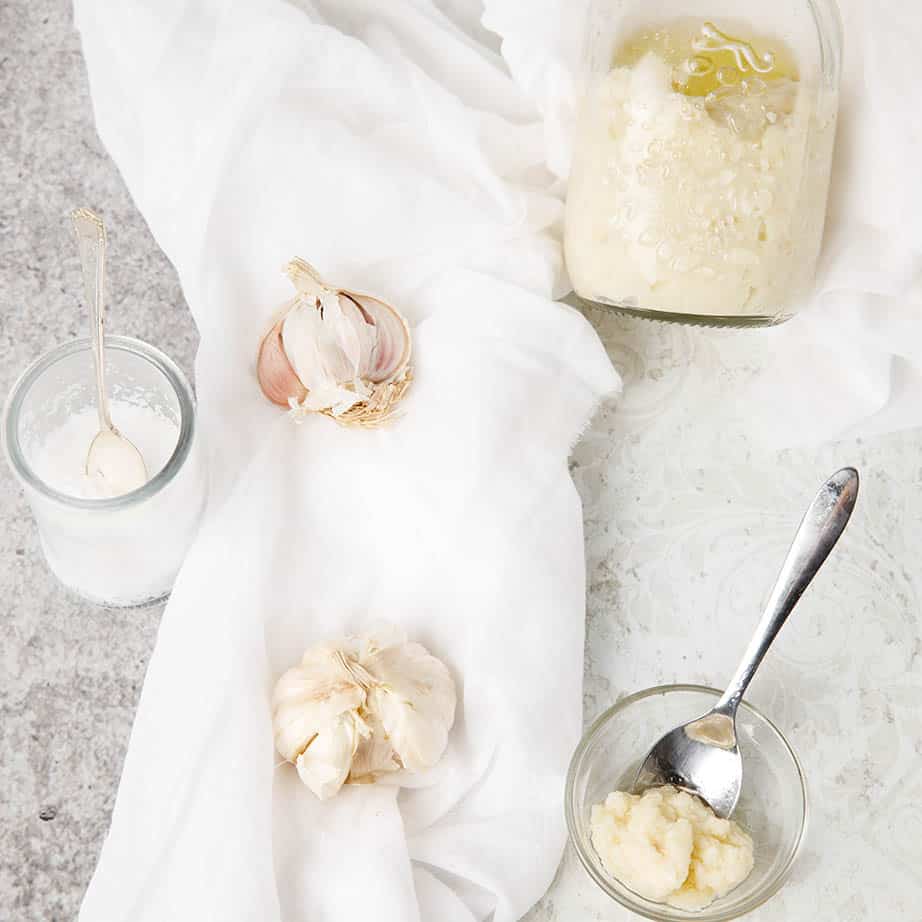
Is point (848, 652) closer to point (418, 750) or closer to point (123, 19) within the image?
point (418, 750)

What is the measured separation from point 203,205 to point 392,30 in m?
0.22

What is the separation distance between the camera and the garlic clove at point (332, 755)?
835 mm

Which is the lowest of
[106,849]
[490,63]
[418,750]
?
[106,849]

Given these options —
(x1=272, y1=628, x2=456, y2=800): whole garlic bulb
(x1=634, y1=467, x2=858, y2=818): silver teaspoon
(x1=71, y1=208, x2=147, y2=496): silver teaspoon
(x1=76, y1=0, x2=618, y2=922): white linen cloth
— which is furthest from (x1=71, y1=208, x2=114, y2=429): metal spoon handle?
(x1=634, y1=467, x2=858, y2=818): silver teaspoon

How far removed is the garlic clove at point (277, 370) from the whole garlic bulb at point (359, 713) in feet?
0.63

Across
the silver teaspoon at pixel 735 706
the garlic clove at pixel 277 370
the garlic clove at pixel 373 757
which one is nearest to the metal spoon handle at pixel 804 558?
the silver teaspoon at pixel 735 706

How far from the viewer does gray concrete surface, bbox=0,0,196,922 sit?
89cm

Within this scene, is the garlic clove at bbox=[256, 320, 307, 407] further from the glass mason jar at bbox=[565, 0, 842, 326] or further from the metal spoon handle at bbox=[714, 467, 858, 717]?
the metal spoon handle at bbox=[714, 467, 858, 717]

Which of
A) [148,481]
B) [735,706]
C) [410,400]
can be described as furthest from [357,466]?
[735,706]

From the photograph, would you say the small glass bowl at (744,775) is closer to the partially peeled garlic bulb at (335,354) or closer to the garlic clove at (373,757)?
the garlic clove at (373,757)

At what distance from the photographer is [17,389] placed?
0.83m

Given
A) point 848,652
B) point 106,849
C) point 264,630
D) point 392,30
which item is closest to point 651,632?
point 848,652

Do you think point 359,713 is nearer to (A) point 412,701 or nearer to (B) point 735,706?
(A) point 412,701

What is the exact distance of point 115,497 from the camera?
805mm
